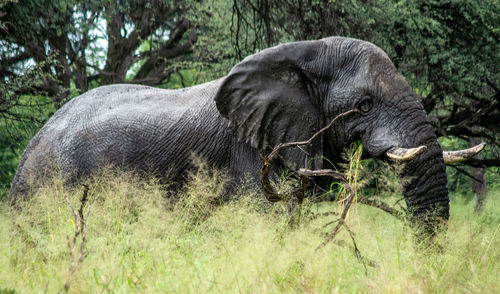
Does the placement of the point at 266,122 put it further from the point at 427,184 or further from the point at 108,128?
the point at 108,128

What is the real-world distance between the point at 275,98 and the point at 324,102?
1.26 ft

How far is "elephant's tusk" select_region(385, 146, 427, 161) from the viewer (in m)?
3.82

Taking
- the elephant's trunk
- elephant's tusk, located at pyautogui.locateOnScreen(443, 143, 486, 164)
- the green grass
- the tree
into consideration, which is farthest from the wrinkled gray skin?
the tree

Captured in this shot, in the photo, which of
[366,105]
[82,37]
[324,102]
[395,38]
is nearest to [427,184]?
[366,105]

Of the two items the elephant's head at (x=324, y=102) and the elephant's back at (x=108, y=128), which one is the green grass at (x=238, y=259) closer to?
the elephant's head at (x=324, y=102)

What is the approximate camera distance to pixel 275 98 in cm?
464

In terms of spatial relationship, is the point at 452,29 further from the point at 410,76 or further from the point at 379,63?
the point at 379,63

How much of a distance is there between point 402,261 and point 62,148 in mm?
3353

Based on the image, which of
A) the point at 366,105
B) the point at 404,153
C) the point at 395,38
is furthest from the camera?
the point at 395,38

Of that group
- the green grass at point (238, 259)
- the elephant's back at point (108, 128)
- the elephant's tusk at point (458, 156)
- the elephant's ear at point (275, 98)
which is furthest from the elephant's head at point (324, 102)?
the green grass at point (238, 259)

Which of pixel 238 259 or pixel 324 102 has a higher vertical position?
pixel 324 102

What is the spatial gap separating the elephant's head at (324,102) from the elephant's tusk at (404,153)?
0.19ft

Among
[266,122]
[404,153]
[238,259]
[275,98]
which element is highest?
[275,98]

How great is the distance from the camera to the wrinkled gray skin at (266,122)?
4297 millimetres
